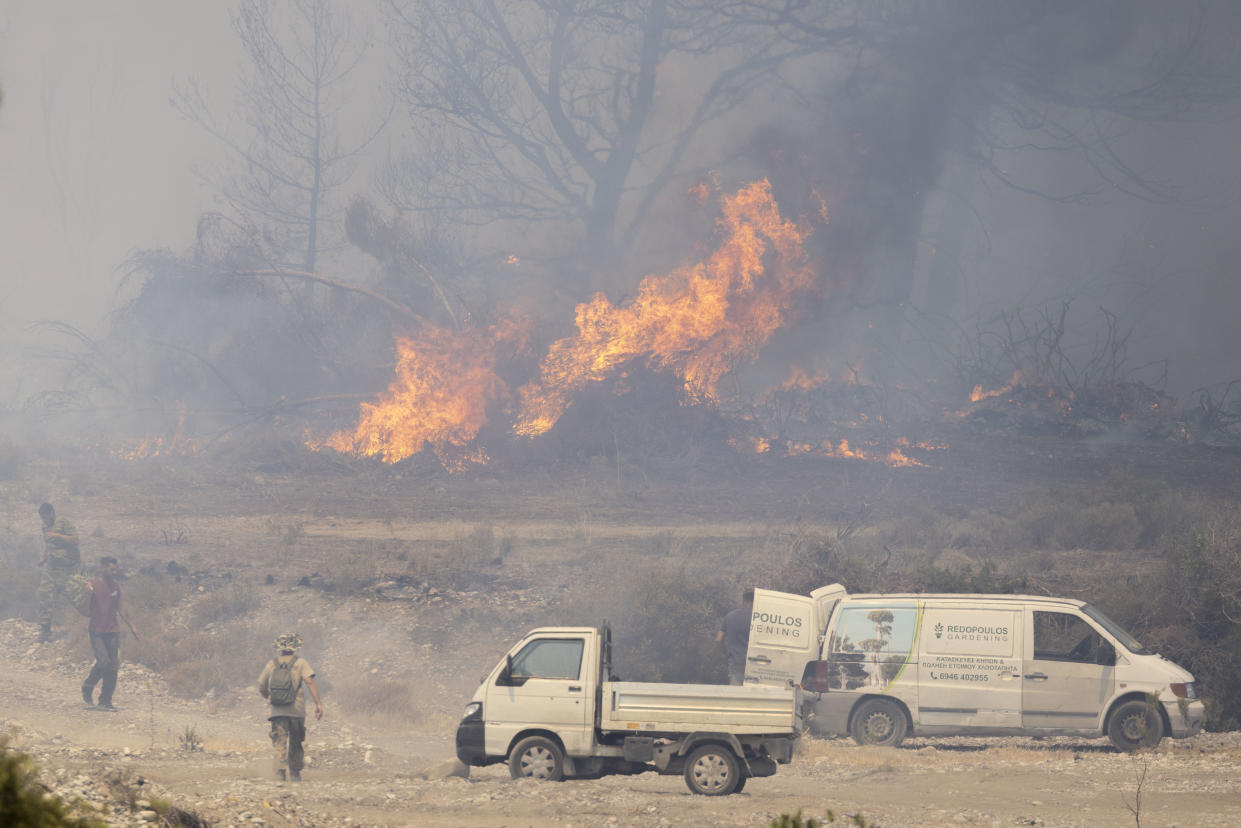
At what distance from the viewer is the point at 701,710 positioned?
980 cm

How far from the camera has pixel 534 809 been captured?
902 cm

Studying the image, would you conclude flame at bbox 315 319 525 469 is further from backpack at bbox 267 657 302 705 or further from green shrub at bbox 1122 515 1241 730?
green shrub at bbox 1122 515 1241 730

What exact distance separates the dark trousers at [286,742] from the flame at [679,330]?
1571 cm

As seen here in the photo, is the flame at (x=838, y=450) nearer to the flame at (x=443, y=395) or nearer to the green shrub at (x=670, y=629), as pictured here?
the flame at (x=443, y=395)

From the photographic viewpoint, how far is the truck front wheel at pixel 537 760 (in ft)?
33.3

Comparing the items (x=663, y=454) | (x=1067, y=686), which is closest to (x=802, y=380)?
(x=663, y=454)

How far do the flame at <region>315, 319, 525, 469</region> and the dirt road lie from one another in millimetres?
11906

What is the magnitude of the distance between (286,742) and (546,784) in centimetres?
276

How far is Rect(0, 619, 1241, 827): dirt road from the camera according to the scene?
8516 mm

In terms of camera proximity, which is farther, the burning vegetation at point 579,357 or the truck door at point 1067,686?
the burning vegetation at point 579,357

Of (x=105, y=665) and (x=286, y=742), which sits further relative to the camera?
(x=105, y=665)

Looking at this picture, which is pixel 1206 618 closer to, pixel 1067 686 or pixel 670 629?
pixel 1067 686

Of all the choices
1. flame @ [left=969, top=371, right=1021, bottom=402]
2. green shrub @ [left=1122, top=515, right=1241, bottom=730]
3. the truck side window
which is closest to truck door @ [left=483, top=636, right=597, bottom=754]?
the truck side window

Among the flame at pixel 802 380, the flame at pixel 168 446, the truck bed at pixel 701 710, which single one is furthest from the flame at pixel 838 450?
the truck bed at pixel 701 710
